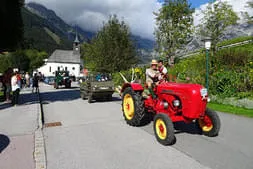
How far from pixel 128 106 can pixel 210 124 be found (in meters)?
2.68

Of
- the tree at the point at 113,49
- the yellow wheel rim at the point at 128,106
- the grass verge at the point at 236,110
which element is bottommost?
the grass verge at the point at 236,110

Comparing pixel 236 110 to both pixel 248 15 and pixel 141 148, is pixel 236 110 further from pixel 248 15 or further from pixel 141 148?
pixel 248 15

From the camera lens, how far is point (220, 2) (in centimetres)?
2194

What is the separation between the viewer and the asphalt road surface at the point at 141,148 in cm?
440

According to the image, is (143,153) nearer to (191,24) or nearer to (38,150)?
(38,150)

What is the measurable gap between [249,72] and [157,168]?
8.02 metres

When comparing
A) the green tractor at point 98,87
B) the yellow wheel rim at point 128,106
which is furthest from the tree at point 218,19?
the yellow wheel rim at point 128,106

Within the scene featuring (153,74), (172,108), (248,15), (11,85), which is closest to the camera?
(172,108)

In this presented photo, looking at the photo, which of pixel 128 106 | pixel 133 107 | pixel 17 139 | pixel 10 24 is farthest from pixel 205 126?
pixel 10 24

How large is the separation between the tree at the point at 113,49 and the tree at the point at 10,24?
8527 mm

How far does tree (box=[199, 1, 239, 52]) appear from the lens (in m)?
21.7

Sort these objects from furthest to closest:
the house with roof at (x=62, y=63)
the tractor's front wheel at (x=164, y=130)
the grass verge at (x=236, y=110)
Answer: the house with roof at (x=62, y=63)
the grass verge at (x=236, y=110)
the tractor's front wheel at (x=164, y=130)

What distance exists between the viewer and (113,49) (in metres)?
22.7

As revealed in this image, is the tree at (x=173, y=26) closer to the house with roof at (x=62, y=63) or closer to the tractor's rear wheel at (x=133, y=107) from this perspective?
the tractor's rear wheel at (x=133, y=107)
